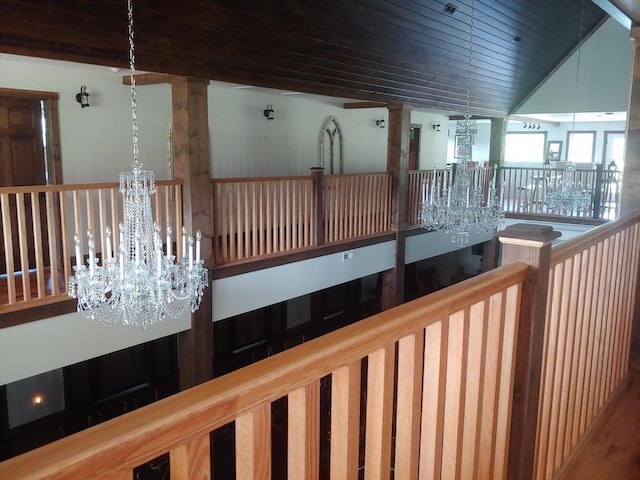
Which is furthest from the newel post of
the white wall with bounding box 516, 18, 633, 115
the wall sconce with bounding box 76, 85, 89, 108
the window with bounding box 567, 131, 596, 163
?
the window with bounding box 567, 131, 596, 163

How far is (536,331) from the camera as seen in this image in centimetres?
191

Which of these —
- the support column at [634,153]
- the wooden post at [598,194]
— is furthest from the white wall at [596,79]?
the support column at [634,153]

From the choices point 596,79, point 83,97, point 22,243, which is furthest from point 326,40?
point 596,79

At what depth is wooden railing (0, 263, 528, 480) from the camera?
30.6 inches

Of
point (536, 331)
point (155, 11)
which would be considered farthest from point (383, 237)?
point (536, 331)

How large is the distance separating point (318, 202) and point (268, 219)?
959 millimetres

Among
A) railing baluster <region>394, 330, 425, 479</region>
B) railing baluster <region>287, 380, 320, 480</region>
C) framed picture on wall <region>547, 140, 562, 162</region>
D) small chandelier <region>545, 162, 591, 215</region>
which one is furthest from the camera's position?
framed picture on wall <region>547, 140, 562, 162</region>

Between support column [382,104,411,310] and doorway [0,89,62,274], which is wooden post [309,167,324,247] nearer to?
support column [382,104,411,310]

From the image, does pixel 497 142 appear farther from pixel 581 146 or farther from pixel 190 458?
pixel 190 458

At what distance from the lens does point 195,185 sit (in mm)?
5836

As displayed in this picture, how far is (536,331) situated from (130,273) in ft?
10.0

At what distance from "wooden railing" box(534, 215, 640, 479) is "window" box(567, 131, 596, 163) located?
14.4 meters

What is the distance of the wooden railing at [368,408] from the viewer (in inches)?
30.6

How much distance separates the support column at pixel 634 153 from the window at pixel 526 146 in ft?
43.7
